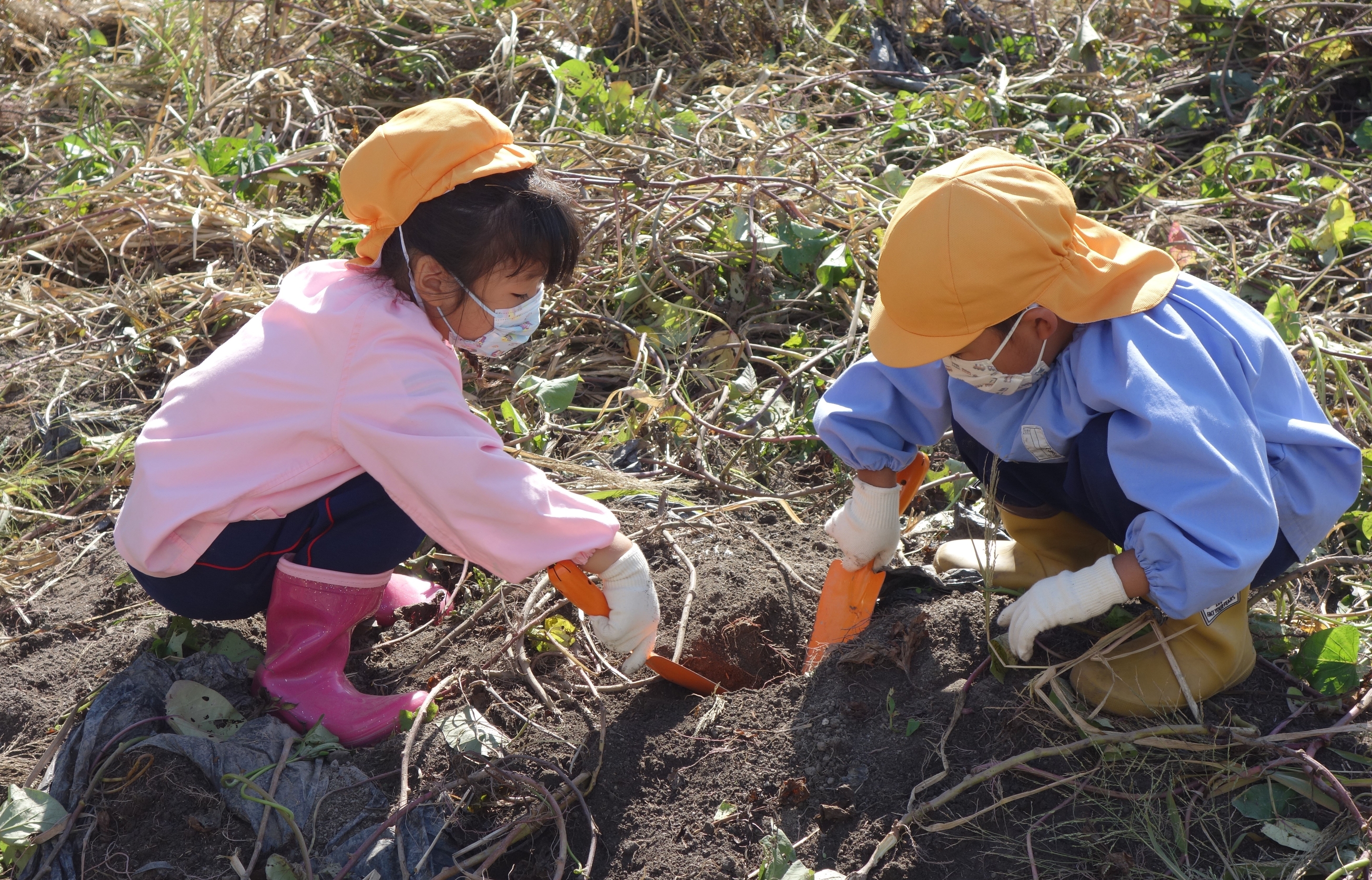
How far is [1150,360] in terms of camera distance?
1.51 m

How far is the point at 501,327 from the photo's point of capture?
69.7 inches

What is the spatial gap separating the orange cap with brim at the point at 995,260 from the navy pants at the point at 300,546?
92 centimetres

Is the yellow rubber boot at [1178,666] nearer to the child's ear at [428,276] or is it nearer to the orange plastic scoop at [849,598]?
the orange plastic scoop at [849,598]

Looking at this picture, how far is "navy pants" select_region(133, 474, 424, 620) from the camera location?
1.76 metres

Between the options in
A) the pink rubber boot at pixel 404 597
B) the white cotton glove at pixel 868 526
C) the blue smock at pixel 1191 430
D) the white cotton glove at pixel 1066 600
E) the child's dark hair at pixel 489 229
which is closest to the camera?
the blue smock at pixel 1191 430

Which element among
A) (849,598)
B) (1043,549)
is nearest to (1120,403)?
(1043,549)

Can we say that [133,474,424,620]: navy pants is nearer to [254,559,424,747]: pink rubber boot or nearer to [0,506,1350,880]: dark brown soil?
[254,559,424,747]: pink rubber boot

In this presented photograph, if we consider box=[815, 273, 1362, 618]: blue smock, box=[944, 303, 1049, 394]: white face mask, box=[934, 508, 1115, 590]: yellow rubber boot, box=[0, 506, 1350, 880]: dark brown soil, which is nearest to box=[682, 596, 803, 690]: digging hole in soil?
box=[0, 506, 1350, 880]: dark brown soil

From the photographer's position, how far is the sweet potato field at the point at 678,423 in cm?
157

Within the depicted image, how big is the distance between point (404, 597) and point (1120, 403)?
54.2 inches

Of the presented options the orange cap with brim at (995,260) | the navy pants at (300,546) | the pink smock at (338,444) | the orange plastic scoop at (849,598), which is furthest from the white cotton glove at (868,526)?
the navy pants at (300,546)

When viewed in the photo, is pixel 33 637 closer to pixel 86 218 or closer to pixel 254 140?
pixel 86 218

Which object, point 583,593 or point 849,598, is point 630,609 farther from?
point 849,598

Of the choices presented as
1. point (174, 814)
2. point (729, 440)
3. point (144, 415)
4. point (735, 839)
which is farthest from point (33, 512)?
point (735, 839)
